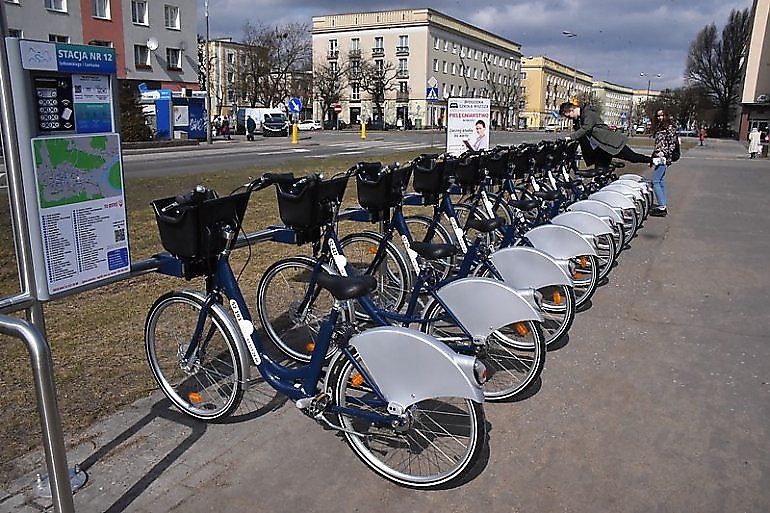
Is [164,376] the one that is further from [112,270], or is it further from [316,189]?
[316,189]

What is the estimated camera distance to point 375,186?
4.78m

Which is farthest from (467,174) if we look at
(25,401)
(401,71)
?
(401,71)

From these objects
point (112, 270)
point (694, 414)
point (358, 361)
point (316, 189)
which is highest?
point (316, 189)

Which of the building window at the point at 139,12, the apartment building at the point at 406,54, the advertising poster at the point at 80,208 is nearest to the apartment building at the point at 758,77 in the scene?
the apartment building at the point at 406,54

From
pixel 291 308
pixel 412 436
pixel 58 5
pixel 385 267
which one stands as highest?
pixel 58 5

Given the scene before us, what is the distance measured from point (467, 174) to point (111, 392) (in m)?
3.69

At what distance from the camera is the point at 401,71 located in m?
82.3

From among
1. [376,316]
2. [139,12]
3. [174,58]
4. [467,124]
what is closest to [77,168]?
[376,316]

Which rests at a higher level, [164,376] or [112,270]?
[112,270]

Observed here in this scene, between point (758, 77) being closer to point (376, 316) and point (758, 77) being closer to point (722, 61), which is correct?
point (722, 61)

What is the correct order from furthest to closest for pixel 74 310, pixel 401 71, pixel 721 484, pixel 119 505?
pixel 401 71, pixel 74 310, pixel 721 484, pixel 119 505

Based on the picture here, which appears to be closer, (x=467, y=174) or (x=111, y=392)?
(x=111, y=392)

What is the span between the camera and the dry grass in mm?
3541

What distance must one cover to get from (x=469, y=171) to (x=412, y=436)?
11.5ft
